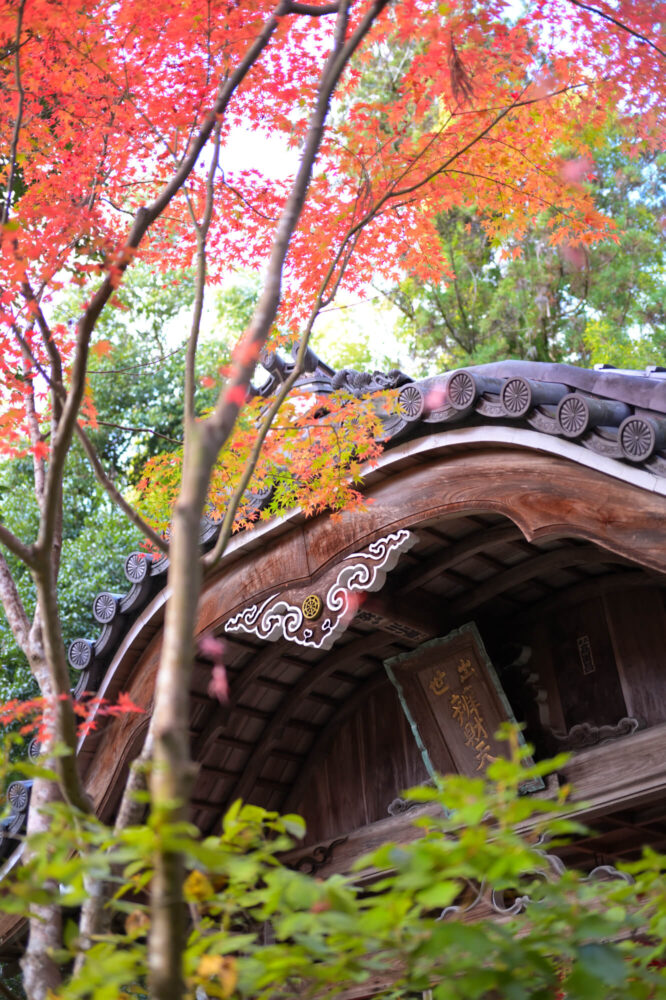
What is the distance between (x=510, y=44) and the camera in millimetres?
5238

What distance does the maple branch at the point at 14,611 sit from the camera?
3887 millimetres

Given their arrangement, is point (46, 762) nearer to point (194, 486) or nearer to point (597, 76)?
point (194, 486)

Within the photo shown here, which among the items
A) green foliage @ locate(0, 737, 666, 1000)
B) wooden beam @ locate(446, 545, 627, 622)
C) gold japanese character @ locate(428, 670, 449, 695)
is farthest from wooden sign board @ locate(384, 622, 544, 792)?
green foliage @ locate(0, 737, 666, 1000)

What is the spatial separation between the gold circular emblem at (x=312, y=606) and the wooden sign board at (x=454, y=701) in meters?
1.09

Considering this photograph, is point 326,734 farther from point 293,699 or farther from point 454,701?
point 454,701

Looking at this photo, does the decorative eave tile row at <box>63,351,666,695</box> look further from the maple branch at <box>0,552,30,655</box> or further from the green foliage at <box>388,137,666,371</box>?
the green foliage at <box>388,137,666,371</box>

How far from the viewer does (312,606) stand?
21.0ft

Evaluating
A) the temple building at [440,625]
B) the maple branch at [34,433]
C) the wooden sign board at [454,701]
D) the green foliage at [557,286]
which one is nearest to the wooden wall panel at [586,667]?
the temple building at [440,625]

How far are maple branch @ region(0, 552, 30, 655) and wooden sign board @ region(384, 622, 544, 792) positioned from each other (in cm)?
353

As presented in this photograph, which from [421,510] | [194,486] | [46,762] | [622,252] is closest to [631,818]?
[421,510]

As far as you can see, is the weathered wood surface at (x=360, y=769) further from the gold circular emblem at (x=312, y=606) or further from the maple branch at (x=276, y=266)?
the maple branch at (x=276, y=266)

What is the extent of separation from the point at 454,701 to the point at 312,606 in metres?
1.35

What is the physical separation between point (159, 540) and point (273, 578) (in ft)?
10.8

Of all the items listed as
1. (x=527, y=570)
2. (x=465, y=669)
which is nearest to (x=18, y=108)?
(x=527, y=570)
